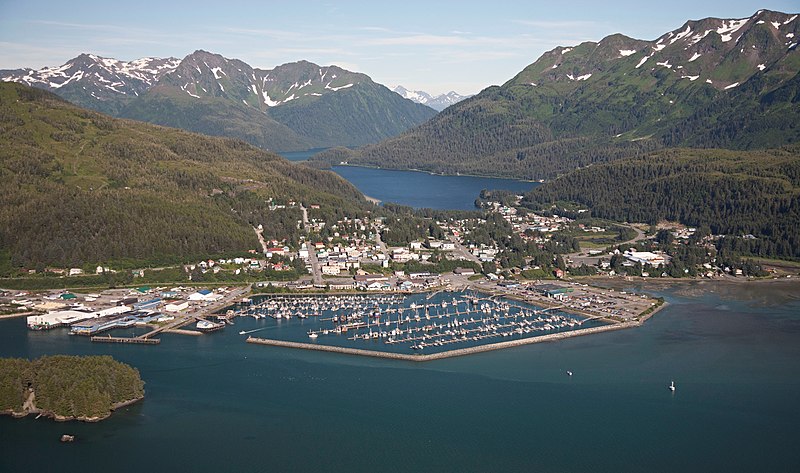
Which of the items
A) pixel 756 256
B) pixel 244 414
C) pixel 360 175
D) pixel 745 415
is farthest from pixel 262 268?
pixel 360 175

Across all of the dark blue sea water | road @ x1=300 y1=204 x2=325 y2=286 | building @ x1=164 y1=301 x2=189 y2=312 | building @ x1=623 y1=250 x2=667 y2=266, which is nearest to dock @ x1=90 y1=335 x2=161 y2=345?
building @ x1=164 y1=301 x2=189 y2=312

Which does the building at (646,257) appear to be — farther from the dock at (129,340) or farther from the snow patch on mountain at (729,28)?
the snow patch on mountain at (729,28)

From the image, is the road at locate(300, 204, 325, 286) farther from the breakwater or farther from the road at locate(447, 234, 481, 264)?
the breakwater

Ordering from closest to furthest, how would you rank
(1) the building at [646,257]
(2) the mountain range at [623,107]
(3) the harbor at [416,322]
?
(3) the harbor at [416,322]
(1) the building at [646,257]
(2) the mountain range at [623,107]

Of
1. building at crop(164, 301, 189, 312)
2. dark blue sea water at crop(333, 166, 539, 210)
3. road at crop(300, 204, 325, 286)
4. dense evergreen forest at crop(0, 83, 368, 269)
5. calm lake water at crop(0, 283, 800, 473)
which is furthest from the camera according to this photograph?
dark blue sea water at crop(333, 166, 539, 210)

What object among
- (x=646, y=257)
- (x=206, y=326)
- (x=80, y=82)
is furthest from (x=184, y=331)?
(x=80, y=82)

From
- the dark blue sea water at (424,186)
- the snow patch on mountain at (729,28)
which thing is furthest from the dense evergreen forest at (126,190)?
the snow patch on mountain at (729,28)
